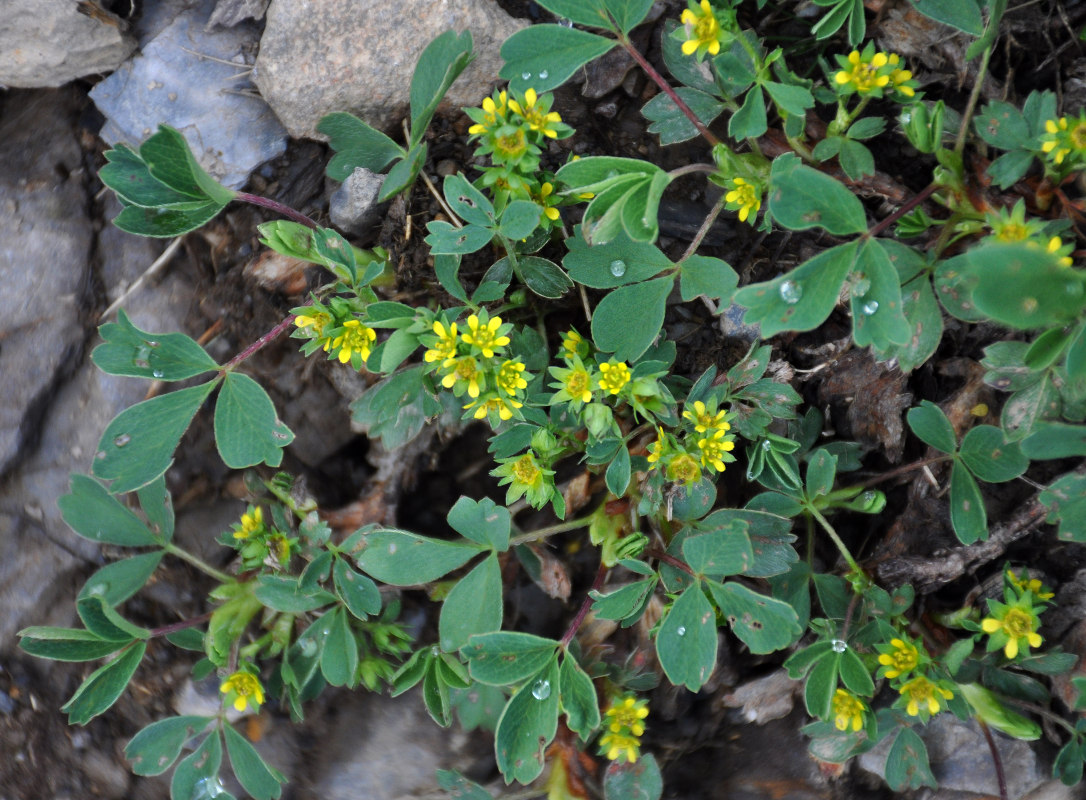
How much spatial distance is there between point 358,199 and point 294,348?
25.8 inches

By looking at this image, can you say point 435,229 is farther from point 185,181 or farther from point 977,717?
point 977,717

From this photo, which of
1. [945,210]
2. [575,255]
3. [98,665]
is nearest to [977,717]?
[945,210]

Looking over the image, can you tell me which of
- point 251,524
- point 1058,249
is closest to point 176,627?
point 251,524

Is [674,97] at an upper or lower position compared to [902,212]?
upper

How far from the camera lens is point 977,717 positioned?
251 centimetres

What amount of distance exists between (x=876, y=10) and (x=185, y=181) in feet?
7.77

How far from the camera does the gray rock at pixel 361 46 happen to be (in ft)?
8.93

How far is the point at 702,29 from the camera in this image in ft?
7.16

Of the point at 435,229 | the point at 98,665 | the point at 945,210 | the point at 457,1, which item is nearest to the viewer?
the point at 435,229

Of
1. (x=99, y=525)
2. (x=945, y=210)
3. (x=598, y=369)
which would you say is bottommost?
(x=99, y=525)

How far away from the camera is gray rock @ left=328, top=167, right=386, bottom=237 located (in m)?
2.78

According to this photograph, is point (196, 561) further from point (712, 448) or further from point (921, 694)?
point (921, 694)

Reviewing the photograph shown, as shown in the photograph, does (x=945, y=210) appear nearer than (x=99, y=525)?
Yes

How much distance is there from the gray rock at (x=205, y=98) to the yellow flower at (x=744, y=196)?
5.61 ft
